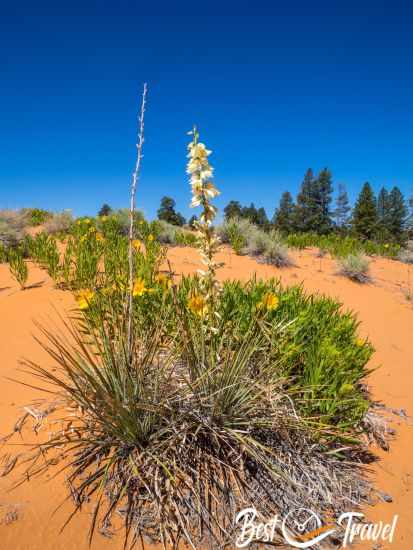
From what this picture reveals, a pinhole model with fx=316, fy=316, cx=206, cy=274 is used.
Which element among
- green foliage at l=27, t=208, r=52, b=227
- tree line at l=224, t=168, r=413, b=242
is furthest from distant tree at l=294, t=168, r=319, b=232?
green foliage at l=27, t=208, r=52, b=227

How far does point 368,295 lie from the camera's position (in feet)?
22.2

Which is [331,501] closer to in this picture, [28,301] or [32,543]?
[32,543]

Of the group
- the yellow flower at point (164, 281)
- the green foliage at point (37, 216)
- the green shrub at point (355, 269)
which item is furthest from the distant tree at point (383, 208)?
the yellow flower at point (164, 281)

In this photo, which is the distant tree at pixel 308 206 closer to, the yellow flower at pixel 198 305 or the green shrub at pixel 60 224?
the green shrub at pixel 60 224

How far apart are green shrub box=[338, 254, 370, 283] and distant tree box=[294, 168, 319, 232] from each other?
37.5m

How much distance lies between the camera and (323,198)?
43.9 metres

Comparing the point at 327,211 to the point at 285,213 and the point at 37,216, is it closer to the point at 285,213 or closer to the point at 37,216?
the point at 285,213

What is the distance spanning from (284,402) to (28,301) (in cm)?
361

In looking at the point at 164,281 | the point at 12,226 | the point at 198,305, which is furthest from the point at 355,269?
the point at 12,226

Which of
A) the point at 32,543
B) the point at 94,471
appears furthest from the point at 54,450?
the point at 32,543

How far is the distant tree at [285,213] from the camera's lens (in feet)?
146

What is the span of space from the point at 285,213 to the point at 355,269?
133ft
